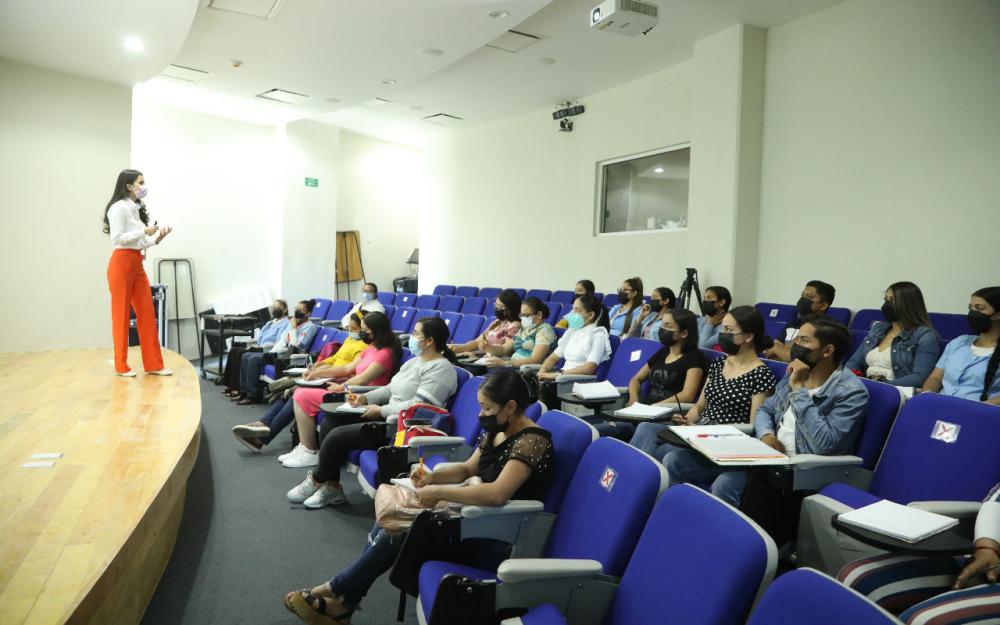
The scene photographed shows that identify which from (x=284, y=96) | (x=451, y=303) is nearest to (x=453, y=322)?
(x=451, y=303)

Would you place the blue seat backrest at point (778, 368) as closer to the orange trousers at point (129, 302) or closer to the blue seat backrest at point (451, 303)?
the orange trousers at point (129, 302)

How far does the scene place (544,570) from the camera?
4.61ft

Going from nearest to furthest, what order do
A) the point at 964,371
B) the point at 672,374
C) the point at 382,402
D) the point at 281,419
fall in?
the point at 964,371 → the point at 672,374 → the point at 382,402 → the point at 281,419

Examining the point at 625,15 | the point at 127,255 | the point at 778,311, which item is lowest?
the point at 778,311

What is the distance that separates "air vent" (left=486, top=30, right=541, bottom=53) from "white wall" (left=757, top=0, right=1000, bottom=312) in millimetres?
2322

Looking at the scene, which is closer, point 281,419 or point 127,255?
point 281,419

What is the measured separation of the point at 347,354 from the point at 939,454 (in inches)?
151

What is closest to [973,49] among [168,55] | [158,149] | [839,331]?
[839,331]

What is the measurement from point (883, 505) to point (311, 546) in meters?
2.36

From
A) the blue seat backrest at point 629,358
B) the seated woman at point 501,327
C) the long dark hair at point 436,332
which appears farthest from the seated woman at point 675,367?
the seated woman at point 501,327

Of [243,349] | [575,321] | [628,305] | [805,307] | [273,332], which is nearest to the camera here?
[805,307]

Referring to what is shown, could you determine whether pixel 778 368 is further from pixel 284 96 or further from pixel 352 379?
pixel 284 96

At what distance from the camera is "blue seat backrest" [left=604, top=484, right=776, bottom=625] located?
1.10 m

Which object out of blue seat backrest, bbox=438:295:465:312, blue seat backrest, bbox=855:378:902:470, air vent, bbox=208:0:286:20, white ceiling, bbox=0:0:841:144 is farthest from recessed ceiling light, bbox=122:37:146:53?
blue seat backrest, bbox=855:378:902:470
